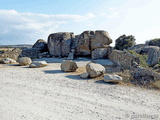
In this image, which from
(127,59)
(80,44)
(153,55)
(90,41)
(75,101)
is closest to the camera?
(75,101)

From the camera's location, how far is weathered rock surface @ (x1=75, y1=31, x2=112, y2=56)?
14641 mm

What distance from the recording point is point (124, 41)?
2591cm

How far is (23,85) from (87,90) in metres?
2.69

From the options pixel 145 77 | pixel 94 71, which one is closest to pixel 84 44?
pixel 94 71

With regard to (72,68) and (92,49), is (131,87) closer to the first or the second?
(72,68)

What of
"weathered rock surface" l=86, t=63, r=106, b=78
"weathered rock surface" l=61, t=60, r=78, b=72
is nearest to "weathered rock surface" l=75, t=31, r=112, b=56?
"weathered rock surface" l=61, t=60, r=78, b=72

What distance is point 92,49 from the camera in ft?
49.3

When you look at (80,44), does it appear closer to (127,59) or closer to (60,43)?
(60,43)

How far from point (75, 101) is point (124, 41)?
78.4 ft

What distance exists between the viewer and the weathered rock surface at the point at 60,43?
1565cm

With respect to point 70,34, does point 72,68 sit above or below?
below

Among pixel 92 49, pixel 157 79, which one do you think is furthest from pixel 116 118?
pixel 92 49

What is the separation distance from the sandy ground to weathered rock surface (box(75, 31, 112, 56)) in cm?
924

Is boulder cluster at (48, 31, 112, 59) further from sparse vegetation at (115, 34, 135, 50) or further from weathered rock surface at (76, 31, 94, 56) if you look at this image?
sparse vegetation at (115, 34, 135, 50)
